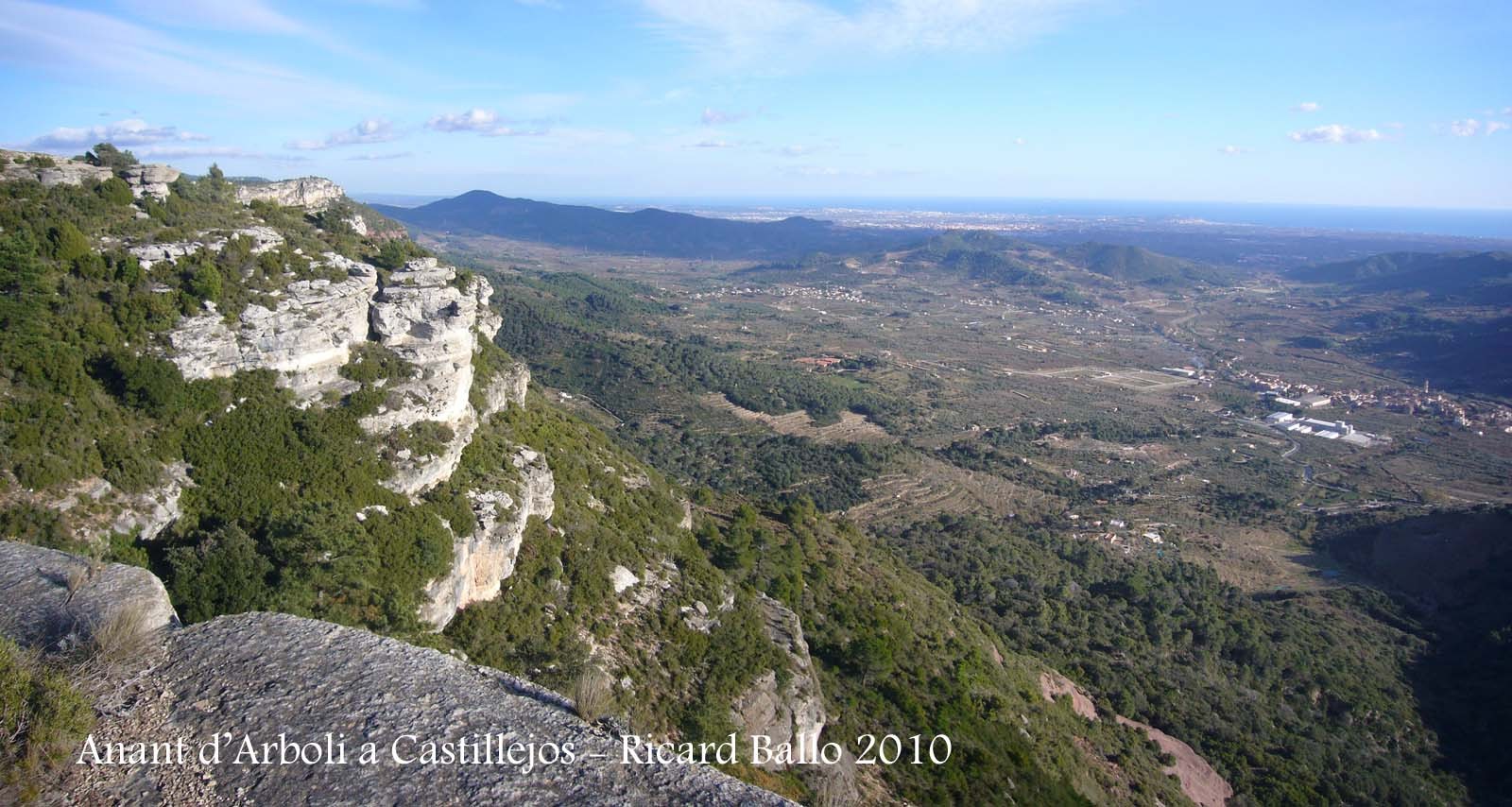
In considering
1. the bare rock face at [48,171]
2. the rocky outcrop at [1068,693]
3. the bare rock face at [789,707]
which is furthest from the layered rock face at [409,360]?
the rocky outcrop at [1068,693]

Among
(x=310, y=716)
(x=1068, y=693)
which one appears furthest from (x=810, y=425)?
(x=310, y=716)

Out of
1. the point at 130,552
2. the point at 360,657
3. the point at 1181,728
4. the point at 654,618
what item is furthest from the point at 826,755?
the point at 1181,728

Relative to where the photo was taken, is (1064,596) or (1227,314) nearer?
(1064,596)

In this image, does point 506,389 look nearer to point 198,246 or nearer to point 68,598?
point 198,246

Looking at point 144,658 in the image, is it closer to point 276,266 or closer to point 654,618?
point 654,618

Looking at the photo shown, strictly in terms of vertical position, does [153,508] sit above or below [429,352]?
below

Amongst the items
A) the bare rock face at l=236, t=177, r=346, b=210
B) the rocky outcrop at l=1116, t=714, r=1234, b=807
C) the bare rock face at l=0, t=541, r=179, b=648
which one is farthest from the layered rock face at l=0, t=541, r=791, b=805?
the bare rock face at l=236, t=177, r=346, b=210

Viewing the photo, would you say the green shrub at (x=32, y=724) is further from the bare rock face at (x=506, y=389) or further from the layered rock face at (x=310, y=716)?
the bare rock face at (x=506, y=389)
